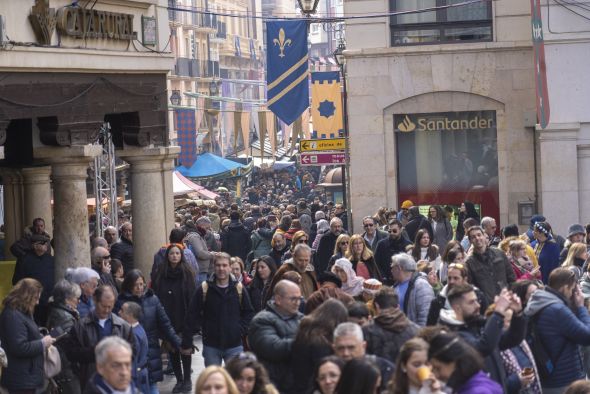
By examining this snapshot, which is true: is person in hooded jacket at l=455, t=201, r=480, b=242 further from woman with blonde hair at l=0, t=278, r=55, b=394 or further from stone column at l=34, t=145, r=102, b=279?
woman with blonde hair at l=0, t=278, r=55, b=394

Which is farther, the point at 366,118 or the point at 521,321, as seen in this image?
the point at 366,118

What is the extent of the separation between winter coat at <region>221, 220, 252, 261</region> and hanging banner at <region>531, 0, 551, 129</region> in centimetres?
493

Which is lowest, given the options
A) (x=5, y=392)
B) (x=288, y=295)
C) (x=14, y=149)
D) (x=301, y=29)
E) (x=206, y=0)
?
→ (x=5, y=392)

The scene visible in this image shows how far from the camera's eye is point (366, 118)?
2562cm

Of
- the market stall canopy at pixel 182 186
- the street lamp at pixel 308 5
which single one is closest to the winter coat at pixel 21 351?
the street lamp at pixel 308 5

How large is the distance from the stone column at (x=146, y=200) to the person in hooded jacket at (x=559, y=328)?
8.80 metres

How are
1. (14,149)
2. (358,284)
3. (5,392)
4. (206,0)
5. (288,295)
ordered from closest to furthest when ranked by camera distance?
(288,295) < (5,392) < (358,284) < (14,149) < (206,0)

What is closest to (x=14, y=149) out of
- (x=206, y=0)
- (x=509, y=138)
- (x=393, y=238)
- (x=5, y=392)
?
(x=393, y=238)

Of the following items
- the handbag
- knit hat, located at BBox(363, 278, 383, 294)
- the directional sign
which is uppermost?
the directional sign

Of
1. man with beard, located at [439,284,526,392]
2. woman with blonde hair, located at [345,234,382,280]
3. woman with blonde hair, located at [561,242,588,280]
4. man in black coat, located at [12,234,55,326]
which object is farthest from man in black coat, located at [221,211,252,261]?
man with beard, located at [439,284,526,392]

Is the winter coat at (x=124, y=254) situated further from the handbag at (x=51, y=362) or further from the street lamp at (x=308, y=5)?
the handbag at (x=51, y=362)

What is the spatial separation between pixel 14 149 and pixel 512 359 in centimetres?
910

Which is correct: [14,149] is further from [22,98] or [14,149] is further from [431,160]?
[431,160]

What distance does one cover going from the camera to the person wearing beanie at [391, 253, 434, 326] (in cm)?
1252
